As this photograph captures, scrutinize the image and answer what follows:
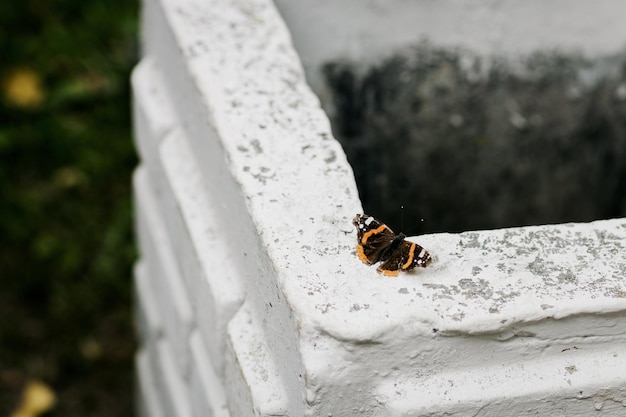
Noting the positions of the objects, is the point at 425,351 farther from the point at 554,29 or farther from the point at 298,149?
the point at 554,29

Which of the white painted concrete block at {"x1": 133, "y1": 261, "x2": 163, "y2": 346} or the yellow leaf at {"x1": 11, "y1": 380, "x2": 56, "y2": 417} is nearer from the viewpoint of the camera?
the white painted concrete block at {"x1": 133, "y1": 261, "x2": 163, "y2": 346}

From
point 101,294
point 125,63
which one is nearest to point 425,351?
point 101,294

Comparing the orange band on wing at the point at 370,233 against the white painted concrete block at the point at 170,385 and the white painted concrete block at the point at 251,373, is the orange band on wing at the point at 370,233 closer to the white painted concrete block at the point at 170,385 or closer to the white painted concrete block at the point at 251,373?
the white painted concrete block at the point at 251,373

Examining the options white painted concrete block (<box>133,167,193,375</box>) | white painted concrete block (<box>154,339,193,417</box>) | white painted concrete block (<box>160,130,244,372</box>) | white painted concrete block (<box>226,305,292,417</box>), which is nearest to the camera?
white painted concrete block (<box>226,305,292,417</box>)

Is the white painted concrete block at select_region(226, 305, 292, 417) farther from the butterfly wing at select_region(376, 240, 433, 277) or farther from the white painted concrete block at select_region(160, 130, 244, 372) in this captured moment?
the butterfly wing at select_region(376, 240, 433, 277)

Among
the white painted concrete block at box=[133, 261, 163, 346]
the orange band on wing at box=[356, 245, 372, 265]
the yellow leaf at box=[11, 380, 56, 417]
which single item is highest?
the orange band on wing at box=[356, 245, 372, 265]

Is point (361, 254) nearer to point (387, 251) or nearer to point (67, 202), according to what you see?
point (387, 251)

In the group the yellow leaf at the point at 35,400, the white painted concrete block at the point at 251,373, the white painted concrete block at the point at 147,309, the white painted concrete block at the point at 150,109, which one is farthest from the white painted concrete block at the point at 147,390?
the white painted concrete block at the point at 251,373

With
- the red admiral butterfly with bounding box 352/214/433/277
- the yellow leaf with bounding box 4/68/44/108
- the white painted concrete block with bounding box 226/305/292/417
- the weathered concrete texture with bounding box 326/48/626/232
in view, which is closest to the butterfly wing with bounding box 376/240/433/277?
the red admiral butterfly with bounding box 352/214/433/277
